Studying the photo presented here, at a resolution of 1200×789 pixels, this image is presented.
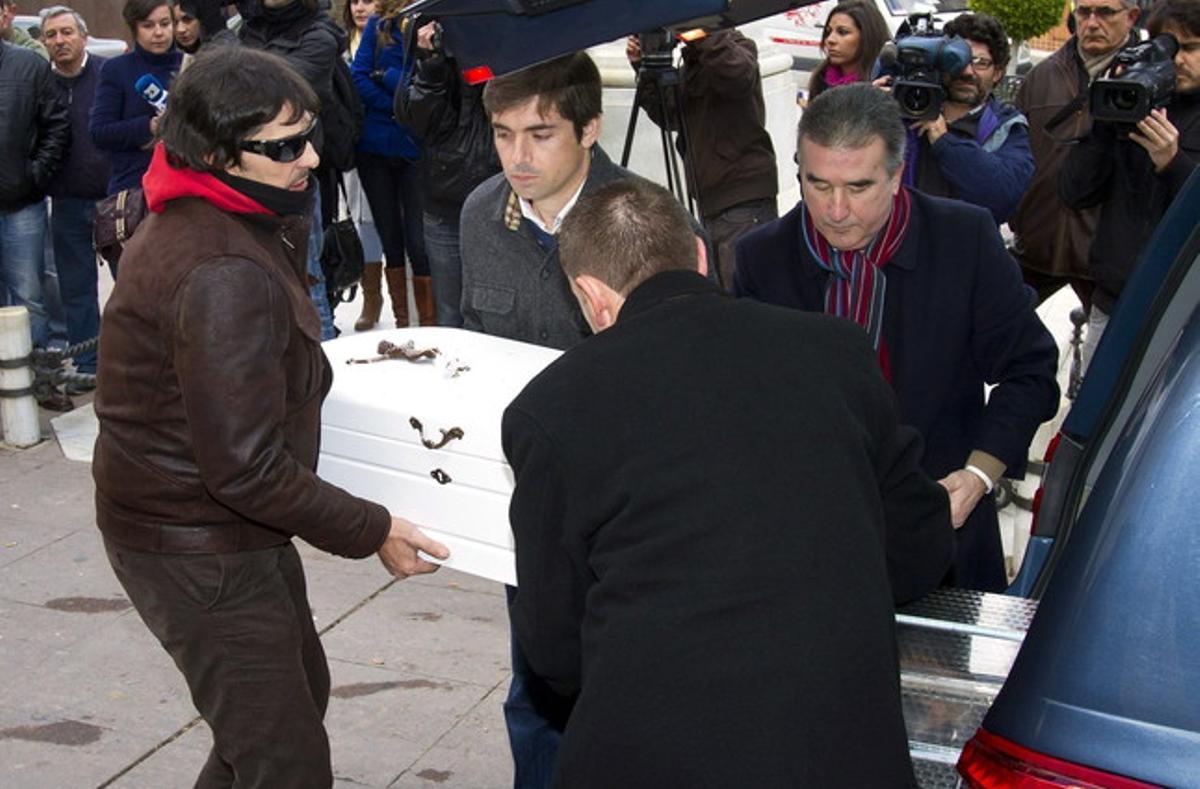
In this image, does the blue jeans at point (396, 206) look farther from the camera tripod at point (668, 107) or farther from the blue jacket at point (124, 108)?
the camera tripod at point (668, 107)

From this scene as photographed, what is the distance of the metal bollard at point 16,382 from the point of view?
7.19m

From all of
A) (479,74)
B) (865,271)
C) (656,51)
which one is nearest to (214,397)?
(479,74)

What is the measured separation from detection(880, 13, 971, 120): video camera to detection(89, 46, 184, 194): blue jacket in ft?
12.4

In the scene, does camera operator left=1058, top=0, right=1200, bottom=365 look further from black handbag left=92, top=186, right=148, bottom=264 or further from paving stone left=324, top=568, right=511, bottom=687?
black handbag left=92, top=186, right=148, bottom=264

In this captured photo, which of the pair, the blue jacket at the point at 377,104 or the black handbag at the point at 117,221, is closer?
the black handbag at the point at 117,221

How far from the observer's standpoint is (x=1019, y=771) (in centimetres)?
209

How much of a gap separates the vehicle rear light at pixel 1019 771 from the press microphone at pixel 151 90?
238 inches

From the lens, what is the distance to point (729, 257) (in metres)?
6.79

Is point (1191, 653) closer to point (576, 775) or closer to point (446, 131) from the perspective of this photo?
point (576, 775)

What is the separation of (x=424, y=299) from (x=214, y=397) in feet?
17.7

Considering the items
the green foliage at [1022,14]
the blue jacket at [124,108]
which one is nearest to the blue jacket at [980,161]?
the blue jacket at [124,108]

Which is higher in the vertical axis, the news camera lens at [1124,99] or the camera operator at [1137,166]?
the news camera lens at [1124,99]

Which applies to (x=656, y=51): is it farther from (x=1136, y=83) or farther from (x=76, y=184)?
(x=76, y=184)

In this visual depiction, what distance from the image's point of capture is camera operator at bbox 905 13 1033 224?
5.31 metres
